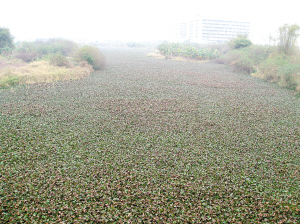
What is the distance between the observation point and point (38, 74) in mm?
15406

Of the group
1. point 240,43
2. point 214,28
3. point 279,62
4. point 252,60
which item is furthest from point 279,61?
point 214,28

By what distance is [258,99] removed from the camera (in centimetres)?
1226

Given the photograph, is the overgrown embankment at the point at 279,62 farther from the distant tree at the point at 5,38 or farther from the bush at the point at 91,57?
the distant tree at the point at 5,38

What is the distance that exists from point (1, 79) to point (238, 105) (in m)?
14.9

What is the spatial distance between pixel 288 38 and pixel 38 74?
21.7m

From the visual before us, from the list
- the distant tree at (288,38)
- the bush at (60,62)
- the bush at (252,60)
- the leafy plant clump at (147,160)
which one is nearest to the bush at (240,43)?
the bush at (252,60)

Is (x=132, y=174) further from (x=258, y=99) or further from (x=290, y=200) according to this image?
(x=258, y=99)

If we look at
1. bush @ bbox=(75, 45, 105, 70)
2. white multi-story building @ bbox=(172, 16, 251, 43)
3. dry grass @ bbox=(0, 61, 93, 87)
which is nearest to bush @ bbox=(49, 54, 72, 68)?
dry grass @ bbox=(0, 61, 93, 87)

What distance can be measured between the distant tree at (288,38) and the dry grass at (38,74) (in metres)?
18.1

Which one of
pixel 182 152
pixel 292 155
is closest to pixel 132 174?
pixel 182 152

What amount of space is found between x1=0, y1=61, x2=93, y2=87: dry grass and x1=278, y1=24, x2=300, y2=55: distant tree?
1813 cm

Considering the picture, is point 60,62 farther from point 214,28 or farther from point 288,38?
point 214,28

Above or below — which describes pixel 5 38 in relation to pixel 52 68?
above

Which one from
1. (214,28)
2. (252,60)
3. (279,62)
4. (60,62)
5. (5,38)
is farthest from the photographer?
(214,28)
